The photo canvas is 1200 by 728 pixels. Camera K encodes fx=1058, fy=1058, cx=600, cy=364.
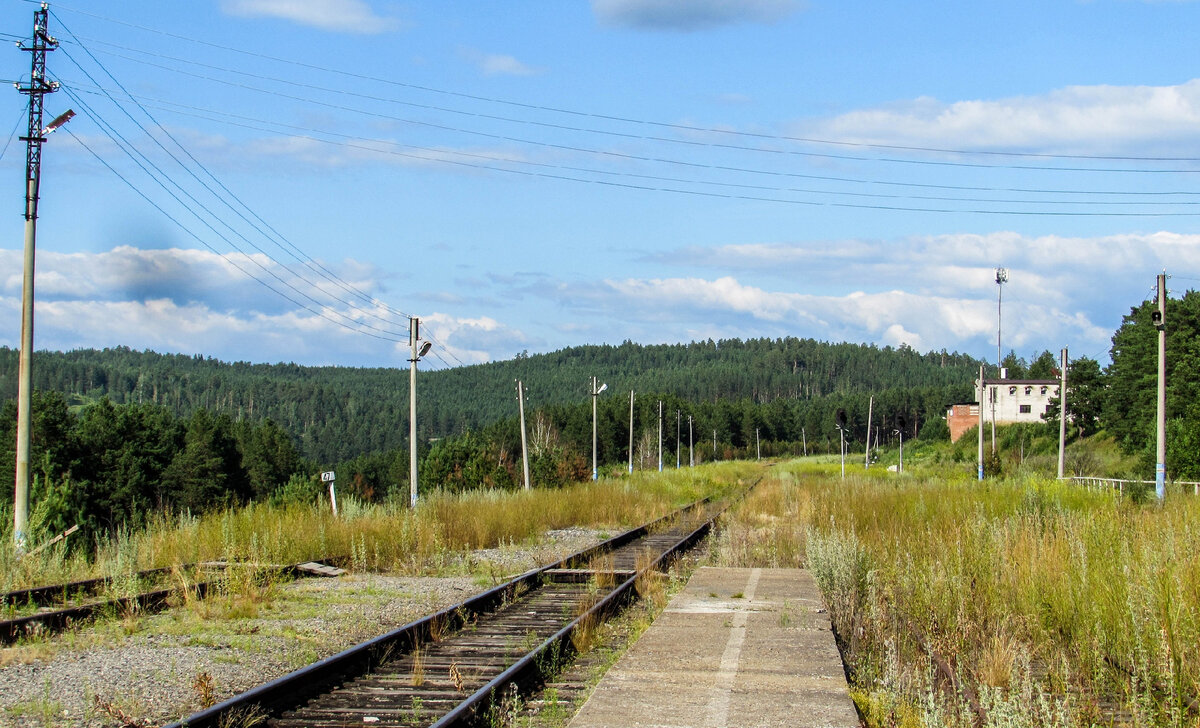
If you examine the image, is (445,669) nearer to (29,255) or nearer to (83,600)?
(83,600)

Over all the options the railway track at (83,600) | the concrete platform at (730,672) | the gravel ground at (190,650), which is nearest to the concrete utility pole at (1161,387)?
the concrete platform at (730,672)

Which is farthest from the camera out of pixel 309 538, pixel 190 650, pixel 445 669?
pixel 309 538

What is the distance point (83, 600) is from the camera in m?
11.6

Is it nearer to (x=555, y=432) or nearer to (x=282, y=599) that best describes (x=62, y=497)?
(x=282, y=599)

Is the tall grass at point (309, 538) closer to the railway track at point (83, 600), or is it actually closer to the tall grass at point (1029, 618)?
the railway track at point (83, 600)

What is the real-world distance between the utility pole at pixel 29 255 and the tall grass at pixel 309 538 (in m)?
1.31

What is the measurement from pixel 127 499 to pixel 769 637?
83544 millimetres

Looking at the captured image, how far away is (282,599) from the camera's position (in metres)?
12.0

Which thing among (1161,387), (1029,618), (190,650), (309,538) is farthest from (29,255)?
(1161,387)

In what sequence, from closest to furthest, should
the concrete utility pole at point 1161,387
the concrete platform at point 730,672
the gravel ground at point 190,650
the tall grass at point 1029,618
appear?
the concrete platform at point 730,672
the tall grass at point 1029,618
the gravel ground at point 190,650
the concrete utility pole at point 1161,387

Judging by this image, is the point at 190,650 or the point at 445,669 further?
the point at 190,650

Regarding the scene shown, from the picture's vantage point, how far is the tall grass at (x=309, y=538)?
13.3 meters

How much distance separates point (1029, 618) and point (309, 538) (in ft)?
35.6

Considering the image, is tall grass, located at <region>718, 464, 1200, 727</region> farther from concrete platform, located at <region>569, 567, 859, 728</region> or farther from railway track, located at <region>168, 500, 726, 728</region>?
railway track, located at <region>168, 500, 726, 728</region>
